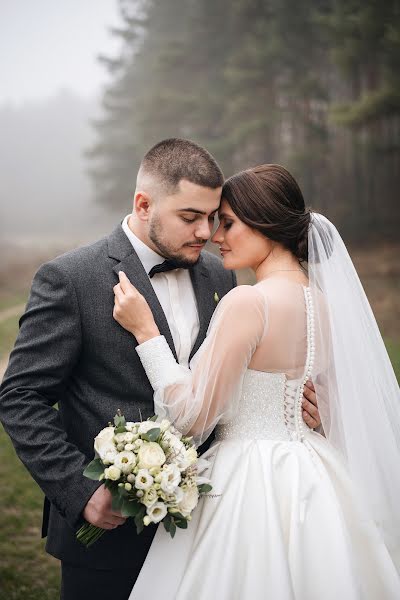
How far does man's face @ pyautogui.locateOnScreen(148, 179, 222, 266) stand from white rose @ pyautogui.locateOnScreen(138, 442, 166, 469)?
3.38 feet

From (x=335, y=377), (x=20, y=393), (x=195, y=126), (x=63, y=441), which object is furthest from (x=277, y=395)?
(x=195, y=126)

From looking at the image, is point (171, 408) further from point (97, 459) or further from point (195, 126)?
point (195, 126)

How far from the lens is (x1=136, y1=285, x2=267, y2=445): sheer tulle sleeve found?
2.42 metres

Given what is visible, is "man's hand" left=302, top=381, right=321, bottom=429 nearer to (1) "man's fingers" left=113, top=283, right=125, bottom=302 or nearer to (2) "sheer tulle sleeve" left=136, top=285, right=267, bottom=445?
(2) "sheer tulle sleeve" left=136, top=285, right=267, bottom=445

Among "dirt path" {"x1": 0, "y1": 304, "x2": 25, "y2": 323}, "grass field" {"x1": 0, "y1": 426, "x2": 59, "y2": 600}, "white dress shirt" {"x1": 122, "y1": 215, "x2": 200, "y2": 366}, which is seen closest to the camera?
"white dress shirt" {"x1": 122, "y1": 215, "x2": 200, "y2": 366}

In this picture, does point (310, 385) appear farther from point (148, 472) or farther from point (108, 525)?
point (108, 525)

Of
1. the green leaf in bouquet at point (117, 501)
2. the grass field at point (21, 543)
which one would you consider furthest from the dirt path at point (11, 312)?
the green leaf in bouquet at point (117, 501)

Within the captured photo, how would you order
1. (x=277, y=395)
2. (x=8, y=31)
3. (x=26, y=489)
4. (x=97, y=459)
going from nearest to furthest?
(x=97, y=459), (x=277, y=395), (x=26, y=489), (x=8, y=31)

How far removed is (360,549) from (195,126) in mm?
14649

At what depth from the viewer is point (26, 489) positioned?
6.77m

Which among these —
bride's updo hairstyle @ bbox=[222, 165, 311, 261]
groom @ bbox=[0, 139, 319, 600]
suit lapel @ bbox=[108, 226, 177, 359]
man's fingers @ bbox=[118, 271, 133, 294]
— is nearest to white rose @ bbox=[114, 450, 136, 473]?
groom @ bbox=[0, 139, 319, 600]

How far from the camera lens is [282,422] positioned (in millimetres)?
2637

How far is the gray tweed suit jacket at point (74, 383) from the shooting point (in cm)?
243

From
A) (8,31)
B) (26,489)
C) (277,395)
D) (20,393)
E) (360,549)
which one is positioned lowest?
(26,489)
